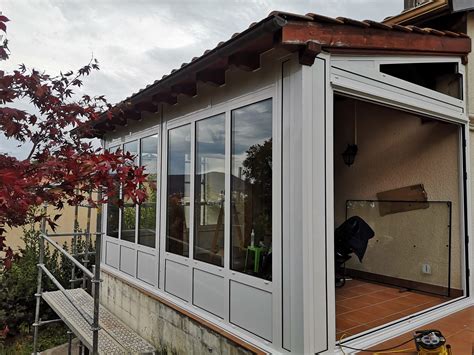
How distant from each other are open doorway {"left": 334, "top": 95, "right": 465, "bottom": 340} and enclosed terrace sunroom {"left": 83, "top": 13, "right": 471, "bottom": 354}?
0.02 metres

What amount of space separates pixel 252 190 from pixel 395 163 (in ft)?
11.0

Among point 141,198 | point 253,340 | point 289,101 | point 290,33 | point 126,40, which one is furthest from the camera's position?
point 126,40

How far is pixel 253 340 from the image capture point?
12.2 feet

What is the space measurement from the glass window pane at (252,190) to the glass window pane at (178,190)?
3.74 ft

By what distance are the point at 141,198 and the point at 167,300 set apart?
306 cm

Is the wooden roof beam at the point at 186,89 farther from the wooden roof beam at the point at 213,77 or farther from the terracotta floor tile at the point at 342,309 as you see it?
the terracotta floor tile at the point at 342,309

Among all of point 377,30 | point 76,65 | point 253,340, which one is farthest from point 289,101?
point 76,65

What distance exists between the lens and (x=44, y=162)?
104 inches

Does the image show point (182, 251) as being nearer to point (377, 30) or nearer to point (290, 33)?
point (290, 33)

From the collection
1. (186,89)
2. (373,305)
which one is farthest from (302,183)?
(373,305)

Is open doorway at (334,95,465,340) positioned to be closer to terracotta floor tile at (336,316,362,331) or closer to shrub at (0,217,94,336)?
terracotta floor tile at (336,316,362,331)

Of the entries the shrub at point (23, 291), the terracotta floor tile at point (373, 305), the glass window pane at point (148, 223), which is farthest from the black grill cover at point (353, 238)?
the shrub at point (23, 291)

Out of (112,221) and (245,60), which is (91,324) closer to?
(245,60)

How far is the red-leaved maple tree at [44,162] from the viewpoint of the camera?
2.23 meters
